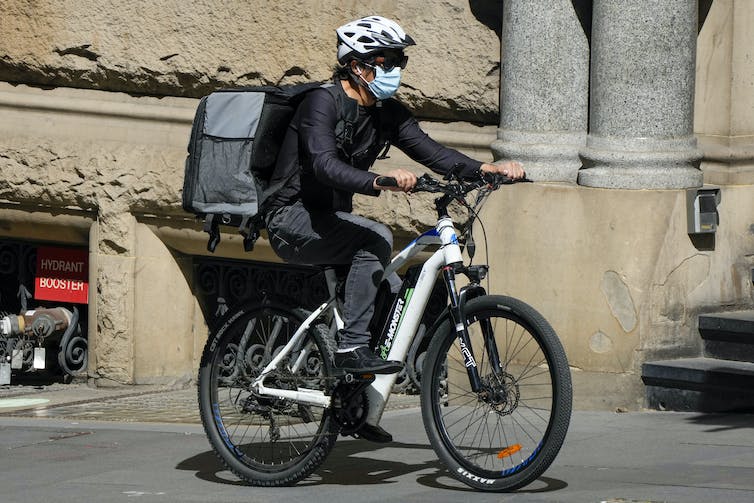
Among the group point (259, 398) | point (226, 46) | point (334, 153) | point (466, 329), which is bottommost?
point (259, 398)

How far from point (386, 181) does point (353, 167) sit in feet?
0.91

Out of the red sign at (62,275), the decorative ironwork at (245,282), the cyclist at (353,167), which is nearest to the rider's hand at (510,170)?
the cyclist at (353,167)

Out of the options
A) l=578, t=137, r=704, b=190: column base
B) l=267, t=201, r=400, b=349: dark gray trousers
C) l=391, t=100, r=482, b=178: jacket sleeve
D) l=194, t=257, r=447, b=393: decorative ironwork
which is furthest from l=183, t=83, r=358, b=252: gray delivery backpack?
l=194, t=257, r=447, b=393: decorative ironwork

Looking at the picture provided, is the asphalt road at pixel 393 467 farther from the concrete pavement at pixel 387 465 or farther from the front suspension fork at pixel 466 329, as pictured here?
the front suspension fork at pixel 466 329

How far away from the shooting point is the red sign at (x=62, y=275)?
10.1 meters

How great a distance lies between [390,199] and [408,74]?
701 mm

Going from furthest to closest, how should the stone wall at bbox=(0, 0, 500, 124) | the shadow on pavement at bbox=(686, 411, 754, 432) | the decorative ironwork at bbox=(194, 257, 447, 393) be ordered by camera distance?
1. the decorative ironwork at bbox=(194, 257, 447, 393)
2. the stone wall at bbox=(0, 0, 500, 124)
3. the shadow on pavement at bbox=(686, 411, 754, 432)

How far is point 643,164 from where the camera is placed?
7.80m

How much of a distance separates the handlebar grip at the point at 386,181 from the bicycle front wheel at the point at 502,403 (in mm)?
564

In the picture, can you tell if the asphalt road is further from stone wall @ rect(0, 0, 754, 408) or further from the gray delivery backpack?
the gray delivery backpack

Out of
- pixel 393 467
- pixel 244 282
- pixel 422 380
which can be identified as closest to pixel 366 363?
pixel 422 380

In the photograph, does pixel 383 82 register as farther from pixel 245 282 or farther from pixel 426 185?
pixel 245 282

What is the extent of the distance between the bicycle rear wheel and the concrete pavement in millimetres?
110

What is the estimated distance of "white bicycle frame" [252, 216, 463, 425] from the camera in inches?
229
